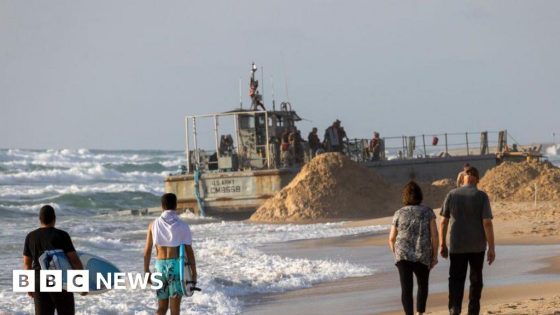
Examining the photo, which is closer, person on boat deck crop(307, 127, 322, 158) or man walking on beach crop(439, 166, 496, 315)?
man walking on beach crop(439, 166, 496, 315)

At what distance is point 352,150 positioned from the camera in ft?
131

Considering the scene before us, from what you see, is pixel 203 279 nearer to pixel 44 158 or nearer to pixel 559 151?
pixel 44 158

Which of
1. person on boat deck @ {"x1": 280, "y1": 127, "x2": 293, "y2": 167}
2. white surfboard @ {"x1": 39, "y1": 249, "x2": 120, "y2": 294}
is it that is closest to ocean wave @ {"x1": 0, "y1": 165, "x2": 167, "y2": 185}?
person on boat deck @ {"x1": 280, "y1": 127, "x2": 293, "y2": 167}

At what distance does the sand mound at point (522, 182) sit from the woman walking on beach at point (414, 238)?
70.3 feet

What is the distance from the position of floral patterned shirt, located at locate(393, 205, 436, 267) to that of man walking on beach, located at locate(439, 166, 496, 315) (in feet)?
0.78

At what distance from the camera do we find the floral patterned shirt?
12.1 m

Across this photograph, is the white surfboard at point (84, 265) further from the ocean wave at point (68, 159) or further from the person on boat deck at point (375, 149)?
the ocean wave at point (68, 159)

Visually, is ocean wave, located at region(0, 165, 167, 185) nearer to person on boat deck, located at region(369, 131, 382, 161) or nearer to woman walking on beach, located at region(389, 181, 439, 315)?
person on boat deck, located at region(369, 131, 382, 161)

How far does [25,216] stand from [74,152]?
65.3m

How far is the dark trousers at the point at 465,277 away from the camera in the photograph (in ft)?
40.7

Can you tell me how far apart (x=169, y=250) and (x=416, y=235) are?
2.21m

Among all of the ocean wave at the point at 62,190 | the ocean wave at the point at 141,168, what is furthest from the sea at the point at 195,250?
the ocean wave at the point at 141,168

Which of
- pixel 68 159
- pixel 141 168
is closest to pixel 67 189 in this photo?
pixel 141 168

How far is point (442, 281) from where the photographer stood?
17.5 meters
